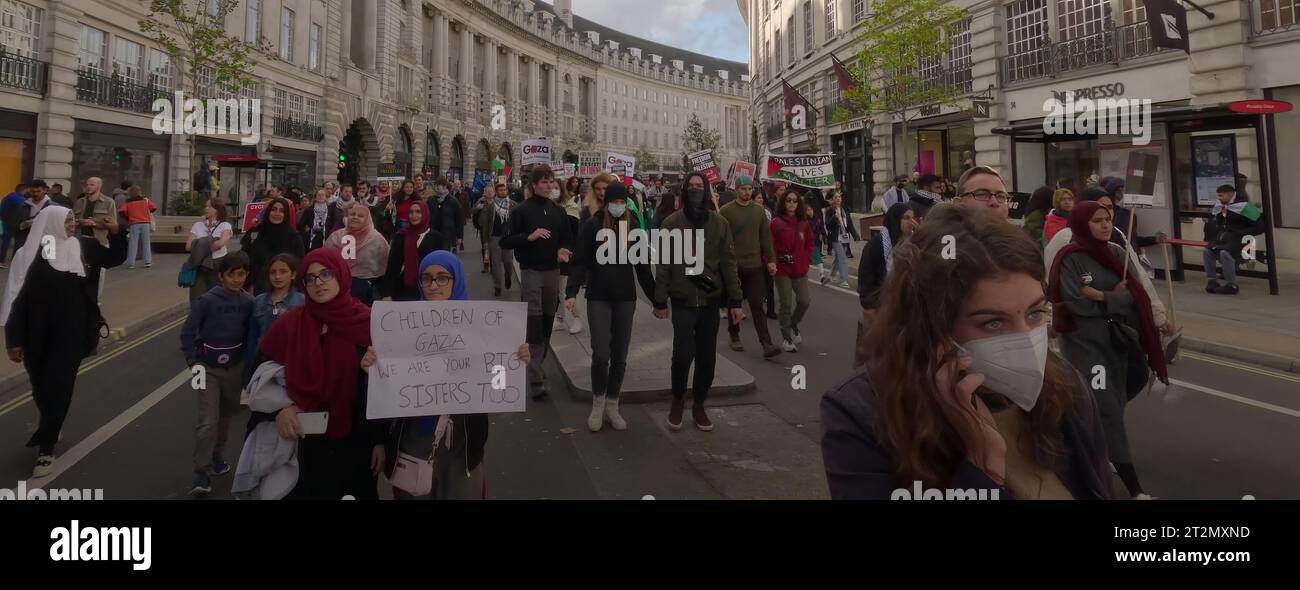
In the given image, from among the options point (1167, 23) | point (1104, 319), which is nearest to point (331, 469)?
point (1104, 319)

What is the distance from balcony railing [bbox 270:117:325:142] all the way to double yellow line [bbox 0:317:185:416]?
26.7m

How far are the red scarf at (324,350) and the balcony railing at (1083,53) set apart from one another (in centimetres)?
2198

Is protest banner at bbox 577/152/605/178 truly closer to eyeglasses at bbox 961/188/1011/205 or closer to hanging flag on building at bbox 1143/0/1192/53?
hanging flag on building at bbox 1143/0/1192/53

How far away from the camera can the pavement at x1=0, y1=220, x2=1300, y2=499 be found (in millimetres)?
4379

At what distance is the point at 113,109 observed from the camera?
2373 centimetres

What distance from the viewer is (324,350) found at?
10.1 feet

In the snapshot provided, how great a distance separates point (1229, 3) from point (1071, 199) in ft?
51.8

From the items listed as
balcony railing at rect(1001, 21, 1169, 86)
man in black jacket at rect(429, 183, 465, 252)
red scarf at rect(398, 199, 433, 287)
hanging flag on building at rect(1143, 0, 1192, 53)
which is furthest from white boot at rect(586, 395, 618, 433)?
balcony railing at rect(1001, 21, 1169, 86)

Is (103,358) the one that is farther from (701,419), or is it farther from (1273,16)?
(1273,16)

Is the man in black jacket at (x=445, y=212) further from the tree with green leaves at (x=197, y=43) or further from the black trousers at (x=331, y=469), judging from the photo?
the tree with green leaves at (x=197, y=43)

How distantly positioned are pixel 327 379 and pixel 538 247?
3866 millimetres

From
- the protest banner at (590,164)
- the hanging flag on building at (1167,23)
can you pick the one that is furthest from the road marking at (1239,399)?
the protest banner at (590,164)
